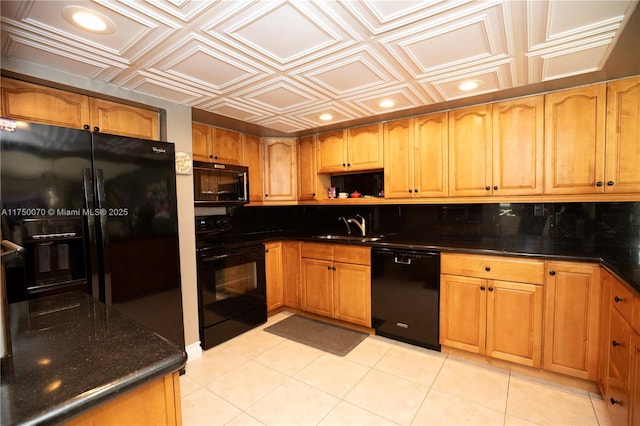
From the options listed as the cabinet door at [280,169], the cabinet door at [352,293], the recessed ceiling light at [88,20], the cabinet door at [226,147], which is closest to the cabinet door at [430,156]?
the cabinet door at [352,293]

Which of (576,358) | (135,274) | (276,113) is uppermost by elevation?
(276,113)

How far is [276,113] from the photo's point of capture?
8.89 feet

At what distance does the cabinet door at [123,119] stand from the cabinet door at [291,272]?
5.75 ft

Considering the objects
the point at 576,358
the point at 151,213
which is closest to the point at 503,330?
the point at 576,358

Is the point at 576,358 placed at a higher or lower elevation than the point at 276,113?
lower

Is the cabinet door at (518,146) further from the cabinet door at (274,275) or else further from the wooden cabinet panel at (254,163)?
the wooden cabinet panel at (254,163)

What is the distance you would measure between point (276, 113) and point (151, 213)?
1.36 m

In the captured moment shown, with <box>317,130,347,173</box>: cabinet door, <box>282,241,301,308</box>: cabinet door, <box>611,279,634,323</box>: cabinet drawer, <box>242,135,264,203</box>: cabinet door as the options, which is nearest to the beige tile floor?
<box>611,279,634,323</box>: cabinet drawer

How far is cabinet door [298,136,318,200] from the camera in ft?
11.7

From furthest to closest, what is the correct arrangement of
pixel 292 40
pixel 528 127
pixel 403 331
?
pixel 403 331
pixel 528 127
pixel 292 40

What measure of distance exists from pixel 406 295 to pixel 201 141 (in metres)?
2.48

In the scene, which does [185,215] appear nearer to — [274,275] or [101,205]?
[101,205]

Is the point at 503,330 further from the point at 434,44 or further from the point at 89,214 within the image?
the point at 89,214

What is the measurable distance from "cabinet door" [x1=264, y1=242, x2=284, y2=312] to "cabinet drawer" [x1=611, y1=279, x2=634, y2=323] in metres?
2.77
